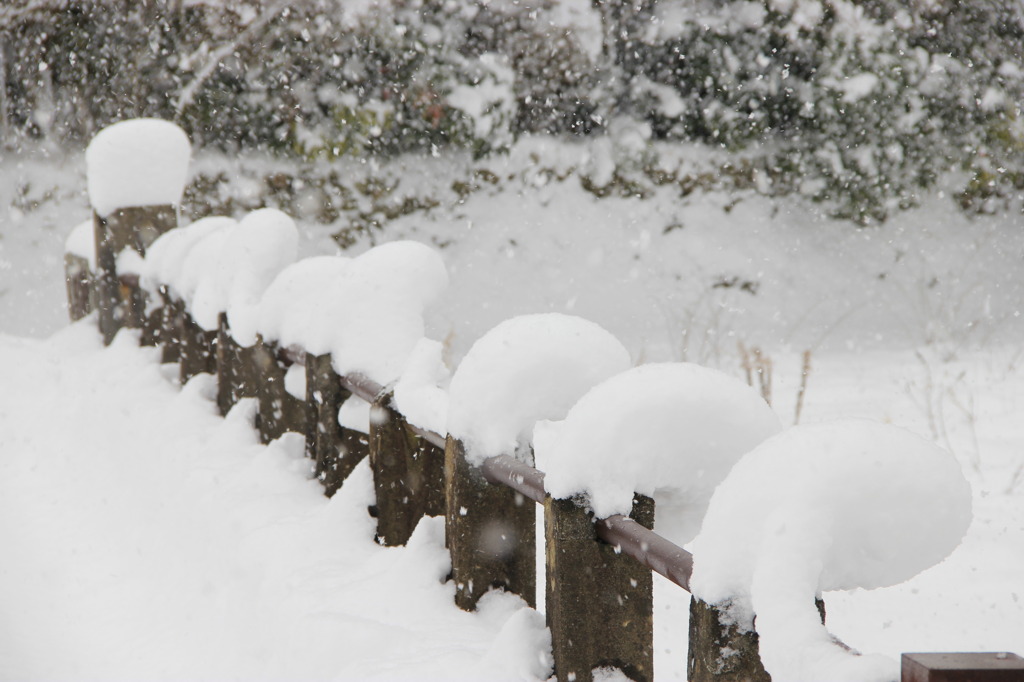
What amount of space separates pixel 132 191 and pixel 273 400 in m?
2.24

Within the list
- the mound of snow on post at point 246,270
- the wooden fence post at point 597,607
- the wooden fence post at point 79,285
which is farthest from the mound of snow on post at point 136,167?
the wooden fence post at point 597,607

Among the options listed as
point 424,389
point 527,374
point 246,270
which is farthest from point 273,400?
point 527,374

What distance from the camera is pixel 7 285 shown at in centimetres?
1066

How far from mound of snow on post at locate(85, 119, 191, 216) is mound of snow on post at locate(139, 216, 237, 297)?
422mm

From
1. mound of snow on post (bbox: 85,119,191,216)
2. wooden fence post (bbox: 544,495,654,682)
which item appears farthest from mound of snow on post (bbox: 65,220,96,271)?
wooden fence post (bbox: 544,495,654,682)

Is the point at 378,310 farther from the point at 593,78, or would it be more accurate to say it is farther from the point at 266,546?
the point at 593,78

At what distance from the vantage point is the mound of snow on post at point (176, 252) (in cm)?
406

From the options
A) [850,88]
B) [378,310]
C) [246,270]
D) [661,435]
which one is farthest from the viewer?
[850,88]

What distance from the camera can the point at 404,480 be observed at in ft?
7.44

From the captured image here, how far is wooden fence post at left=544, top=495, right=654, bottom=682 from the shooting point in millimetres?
1503

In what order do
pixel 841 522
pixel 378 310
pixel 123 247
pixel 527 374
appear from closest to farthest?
pixel 841 522, pixel 527 374, pixel 378 310, pixel 123 247

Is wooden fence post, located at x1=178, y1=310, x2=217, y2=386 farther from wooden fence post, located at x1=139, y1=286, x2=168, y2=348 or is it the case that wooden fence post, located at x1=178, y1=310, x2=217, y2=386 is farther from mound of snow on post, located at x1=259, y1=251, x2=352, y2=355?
mound of snow on post, located at x1=259, y1=251, x2=352, y2=355

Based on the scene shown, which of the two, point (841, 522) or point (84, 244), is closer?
point (841, 522)

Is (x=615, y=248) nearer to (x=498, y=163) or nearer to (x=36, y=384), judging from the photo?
(x=498, y=163)
